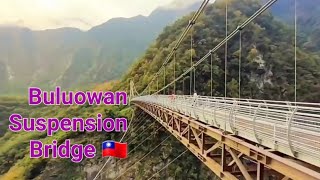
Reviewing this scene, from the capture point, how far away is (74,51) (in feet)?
497

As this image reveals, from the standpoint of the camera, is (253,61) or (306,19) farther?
(306,19)

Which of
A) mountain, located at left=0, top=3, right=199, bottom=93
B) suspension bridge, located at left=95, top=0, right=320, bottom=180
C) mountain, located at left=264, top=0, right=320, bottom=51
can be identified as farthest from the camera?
mountain, located at left=0, top=3, right=199, bottom=93

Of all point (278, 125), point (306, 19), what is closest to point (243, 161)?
point (278, 125)

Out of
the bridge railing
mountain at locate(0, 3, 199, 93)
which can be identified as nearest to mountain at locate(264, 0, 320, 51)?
the bridge railing

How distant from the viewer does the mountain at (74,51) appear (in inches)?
5256

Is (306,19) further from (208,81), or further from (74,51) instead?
(74,51)

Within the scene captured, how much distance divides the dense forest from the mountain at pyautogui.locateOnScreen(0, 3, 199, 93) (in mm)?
74367

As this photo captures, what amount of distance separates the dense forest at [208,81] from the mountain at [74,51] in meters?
74.4

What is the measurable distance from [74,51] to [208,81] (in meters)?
125

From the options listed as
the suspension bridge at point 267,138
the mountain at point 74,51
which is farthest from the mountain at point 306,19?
the mountain at point 74,51

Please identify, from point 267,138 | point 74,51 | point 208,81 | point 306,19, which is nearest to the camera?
point 267,138

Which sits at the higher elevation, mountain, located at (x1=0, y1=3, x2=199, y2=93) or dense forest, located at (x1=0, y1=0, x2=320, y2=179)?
mountain, located at (x1=0, y1=3, x2=199, y2=93)

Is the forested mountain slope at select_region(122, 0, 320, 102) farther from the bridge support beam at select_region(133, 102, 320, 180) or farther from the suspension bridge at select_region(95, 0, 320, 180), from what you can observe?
A: the suspension bridge at select_region(95, 0, 320, 180)

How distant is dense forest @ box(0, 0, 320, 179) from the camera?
2755cm
